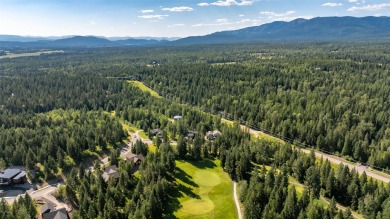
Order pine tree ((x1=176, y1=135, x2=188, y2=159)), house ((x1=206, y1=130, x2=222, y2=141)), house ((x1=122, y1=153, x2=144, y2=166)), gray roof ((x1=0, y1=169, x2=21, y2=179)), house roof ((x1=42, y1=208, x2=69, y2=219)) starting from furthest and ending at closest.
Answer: house ((x1=206, y1=130, x2=222, y2=141)) → pine tree ((x1=176, y1=135, x2=188, y2=159)) → house ((x1=122, y1=153, x2=144, y2=166)) → gray roof ((x1=0, y1=169, x2=21, y2=179)) → house roof ((x1=42, y1=208, x2=69, y2=219))

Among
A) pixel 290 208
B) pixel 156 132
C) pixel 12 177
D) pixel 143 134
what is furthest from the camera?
pixel 143 134

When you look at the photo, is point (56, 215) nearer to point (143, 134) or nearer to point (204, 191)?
point (204, 191)

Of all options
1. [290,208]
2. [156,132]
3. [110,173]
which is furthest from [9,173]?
[290,208]

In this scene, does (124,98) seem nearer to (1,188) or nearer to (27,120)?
(27,120)

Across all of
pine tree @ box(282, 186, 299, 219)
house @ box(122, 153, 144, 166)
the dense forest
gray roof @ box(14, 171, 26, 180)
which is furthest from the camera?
house @ box(122, 153, 144, 166)

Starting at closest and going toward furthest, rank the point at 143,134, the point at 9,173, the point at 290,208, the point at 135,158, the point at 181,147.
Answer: the point at 290,208 → the point at 9,173 → the point at 135,158 → the point at 181,147 → the point at 143,134

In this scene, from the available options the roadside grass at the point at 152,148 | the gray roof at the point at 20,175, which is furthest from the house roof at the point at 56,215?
the roadside grass at the point at 152,148

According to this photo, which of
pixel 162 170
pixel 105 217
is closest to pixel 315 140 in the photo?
pixel 162 170

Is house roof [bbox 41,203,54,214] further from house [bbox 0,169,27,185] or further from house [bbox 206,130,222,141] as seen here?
house [bbox 206,130,222,141]

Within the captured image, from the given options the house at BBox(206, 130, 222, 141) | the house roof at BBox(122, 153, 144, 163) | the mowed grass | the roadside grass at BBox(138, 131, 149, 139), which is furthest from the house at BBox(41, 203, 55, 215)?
the house at BBox(206, 130, 222, 141)
